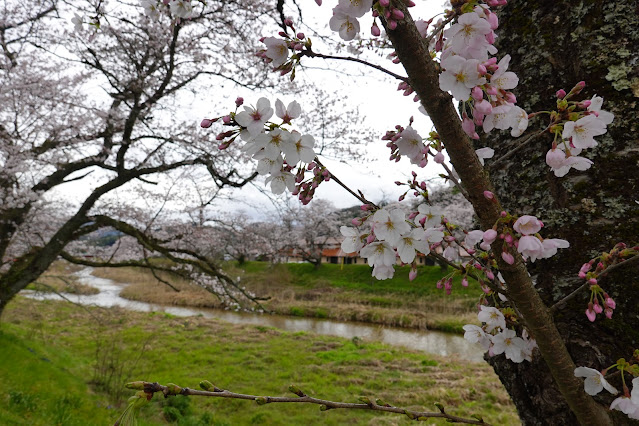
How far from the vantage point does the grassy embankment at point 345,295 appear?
15430 millimetres

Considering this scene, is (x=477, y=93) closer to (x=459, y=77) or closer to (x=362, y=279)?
(x=459, y=77)

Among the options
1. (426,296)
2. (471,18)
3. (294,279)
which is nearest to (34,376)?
(471,18)

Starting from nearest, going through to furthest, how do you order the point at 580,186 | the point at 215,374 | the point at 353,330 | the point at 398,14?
the point at 398,14 → the point at 580,186 → the point at 215,374 → the point at 353,330

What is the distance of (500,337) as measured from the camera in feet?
3.06

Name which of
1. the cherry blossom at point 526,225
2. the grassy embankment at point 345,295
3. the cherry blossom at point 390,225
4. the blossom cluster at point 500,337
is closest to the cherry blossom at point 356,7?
the cherry blossom at point 390,225

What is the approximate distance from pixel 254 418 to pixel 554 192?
609cm

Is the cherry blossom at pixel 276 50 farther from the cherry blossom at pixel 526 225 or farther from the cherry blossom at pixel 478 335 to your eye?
the cherry blossom at pixel 478 335

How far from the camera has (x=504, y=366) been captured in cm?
118

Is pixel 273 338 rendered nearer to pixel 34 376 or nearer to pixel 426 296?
pixel 34 376

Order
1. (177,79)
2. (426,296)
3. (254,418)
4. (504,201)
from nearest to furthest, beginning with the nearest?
(504,201) < (254,418) < (177,79) < (426,296)

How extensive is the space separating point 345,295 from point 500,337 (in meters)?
18.9

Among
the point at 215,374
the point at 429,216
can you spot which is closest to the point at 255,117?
the point at 429,216

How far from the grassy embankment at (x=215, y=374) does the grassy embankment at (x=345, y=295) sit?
13.9 feet

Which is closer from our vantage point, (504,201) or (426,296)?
(504,201)
